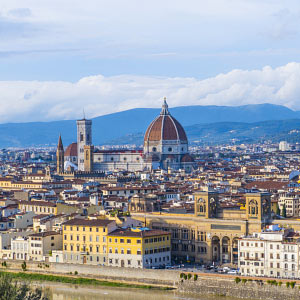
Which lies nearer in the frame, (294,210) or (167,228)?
(167,228)

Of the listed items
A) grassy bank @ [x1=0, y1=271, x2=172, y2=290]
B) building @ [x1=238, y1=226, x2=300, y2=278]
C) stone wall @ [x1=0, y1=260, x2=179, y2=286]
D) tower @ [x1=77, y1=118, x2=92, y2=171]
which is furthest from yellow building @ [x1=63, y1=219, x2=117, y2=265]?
tower @ [x1=77, y1=118, x2=92, y2=171]

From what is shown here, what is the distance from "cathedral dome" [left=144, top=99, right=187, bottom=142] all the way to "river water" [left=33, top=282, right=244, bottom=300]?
102892 millimetres

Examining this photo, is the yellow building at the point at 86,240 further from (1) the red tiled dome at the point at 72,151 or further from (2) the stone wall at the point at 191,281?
(1) the red tiled dome at the point at 72,151

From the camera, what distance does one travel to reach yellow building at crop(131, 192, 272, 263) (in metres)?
58.0

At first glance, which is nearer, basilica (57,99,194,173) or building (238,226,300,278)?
building (238,226,300,278)

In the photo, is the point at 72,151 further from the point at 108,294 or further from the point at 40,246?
the point at 108,294

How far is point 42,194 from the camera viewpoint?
300 feet

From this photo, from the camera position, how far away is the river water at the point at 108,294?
51906 mm

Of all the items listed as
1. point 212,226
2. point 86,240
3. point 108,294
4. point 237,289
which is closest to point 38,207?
point 86,240

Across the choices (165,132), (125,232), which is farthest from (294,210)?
(165,132)

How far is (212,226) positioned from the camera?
195ft

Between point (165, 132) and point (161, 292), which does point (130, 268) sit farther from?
point (165, 132)

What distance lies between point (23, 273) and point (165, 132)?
331ft

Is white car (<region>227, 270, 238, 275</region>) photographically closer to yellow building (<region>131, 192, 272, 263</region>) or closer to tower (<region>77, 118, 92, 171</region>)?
yellow building (<region>131, 192, 272, 263</region>)
